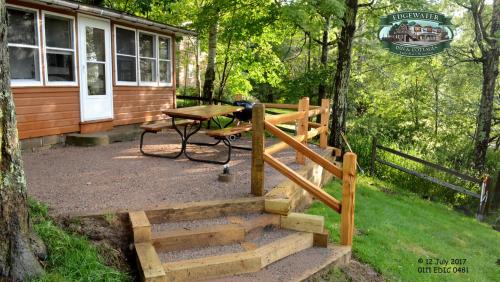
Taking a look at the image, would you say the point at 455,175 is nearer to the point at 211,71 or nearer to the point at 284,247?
the point at 284,247

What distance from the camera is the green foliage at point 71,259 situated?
A: 3.07 metres

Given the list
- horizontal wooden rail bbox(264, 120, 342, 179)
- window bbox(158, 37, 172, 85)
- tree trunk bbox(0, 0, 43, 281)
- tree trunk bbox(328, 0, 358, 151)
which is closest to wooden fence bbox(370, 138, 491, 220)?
tree trunk bbox(328, 0, 358, 151)

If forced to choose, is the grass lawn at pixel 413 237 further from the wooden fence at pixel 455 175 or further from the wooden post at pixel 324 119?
the wooden post at pixel 324 119

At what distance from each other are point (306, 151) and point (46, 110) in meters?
5.36

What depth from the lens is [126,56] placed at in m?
9.50

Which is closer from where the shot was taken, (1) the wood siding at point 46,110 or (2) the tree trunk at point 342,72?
(1) the wood siding at point 46,110

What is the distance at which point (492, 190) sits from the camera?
809 centimetres

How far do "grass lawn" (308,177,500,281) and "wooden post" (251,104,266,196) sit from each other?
1130 mm

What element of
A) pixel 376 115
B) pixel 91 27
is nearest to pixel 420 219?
pixel 91 27

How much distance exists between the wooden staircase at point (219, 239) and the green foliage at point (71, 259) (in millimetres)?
308

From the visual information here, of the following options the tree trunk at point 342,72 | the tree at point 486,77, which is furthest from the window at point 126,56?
the tree at point 486,77

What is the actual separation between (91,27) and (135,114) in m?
2.34

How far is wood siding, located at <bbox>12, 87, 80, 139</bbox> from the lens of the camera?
23.0ft

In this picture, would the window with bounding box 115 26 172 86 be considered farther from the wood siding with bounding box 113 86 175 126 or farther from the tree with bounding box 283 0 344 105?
the tree with bounding box 283 0 344 105
